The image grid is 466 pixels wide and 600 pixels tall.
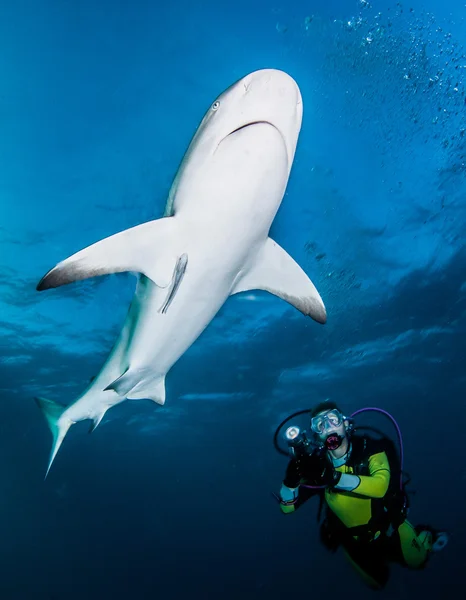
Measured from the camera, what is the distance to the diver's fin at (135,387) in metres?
4.81

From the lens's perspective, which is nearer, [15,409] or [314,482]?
[314,482]

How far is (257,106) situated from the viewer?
2525 mm

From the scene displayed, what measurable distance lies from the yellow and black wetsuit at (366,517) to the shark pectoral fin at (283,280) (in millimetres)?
2250

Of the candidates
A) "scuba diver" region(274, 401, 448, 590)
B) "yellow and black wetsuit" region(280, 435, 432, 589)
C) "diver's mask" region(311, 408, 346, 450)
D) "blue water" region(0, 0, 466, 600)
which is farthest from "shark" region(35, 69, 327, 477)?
"blue water" region(0, 0, 466, 600)

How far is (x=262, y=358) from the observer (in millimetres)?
20891

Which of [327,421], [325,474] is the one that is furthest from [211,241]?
[325,474]

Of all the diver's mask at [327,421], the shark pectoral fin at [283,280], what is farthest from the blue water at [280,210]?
the diver's mask at [327,421]

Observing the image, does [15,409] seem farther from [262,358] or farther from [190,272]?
[190,272]

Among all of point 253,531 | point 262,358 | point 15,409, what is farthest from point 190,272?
point 253,531

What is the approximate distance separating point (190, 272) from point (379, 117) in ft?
22.2

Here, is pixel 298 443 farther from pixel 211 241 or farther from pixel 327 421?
pixel 211 241

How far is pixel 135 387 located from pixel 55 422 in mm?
2158

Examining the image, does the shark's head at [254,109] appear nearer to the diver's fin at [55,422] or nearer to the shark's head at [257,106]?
the shark's head at [257,106]

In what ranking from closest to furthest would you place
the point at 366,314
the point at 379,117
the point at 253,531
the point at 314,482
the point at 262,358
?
the point at 314,482 → the point at 379,117 → the point at 366,314 → the point at 262,358 → the point at 253,531
